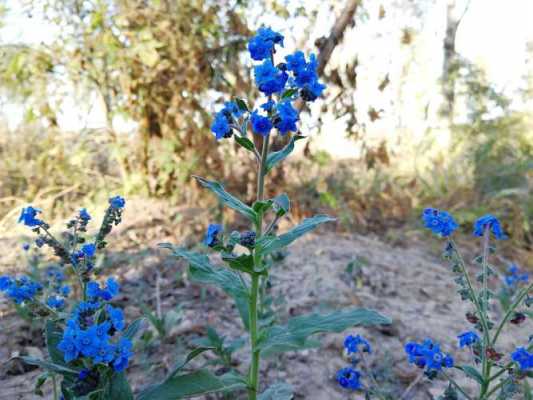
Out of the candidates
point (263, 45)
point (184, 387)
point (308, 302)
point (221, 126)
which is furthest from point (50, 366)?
point (308, 302)

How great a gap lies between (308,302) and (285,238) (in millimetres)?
1824

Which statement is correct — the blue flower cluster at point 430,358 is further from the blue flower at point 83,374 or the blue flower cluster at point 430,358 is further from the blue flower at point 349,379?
the blue flower at point 83,374

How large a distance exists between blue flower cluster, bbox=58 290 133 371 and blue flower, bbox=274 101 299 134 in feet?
2.09

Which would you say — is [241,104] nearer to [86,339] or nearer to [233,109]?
[233,109]

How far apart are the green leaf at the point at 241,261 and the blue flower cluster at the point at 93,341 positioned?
1.03 ft

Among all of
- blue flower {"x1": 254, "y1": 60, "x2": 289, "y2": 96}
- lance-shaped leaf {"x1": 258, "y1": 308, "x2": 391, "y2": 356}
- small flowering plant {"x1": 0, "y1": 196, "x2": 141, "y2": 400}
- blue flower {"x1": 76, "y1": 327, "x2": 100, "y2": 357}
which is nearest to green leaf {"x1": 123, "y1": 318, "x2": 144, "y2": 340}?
small flowering plant {"x1": 0, "y1": 196, "x2": 141, "y2": 400}

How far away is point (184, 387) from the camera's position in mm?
1329

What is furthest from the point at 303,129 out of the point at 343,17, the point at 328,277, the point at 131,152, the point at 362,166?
the point at 362,166

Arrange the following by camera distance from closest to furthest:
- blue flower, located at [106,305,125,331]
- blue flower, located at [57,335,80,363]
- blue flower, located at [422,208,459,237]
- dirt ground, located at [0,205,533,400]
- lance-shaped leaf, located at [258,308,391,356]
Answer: blue flower, located at [57,335,80,363] → blue flower, located at [106,305,125,331] → lance-shaped leaf, located at [258,308,391,356] → blue flower, located at [422,208,459,237] → dirt ground, located at [0,205,533,400]

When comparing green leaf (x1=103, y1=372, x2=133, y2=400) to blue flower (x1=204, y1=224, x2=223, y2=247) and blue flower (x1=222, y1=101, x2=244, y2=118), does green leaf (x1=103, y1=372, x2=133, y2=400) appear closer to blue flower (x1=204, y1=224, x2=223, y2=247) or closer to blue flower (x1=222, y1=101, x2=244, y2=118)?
blue flower (x1=204, y1=224, x2=223, y2=247)

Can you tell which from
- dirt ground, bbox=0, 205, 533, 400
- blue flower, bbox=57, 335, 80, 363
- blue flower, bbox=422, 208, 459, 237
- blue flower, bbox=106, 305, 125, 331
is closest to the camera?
blue flower, bbox=57, 335, 80, 363

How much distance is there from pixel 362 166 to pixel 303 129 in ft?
7.65

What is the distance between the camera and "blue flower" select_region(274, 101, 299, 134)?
131 centimetres

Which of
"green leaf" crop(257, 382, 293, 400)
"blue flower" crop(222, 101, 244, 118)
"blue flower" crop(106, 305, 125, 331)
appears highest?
"blue flower" crop(222, 101, 244, 118)
